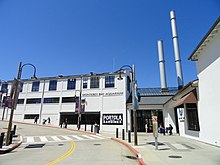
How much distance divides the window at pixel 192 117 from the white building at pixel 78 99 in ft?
41.2

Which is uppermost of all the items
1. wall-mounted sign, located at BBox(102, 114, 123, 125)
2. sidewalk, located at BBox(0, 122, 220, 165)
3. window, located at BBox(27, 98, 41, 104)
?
window, located at BBox(27, 98, 41, 104)

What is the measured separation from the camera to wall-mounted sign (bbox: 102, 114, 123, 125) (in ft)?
93.6

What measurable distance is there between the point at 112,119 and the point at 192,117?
15557 mm

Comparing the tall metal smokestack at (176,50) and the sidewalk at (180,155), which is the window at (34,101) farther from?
the tall metal smokestack at (176,50)

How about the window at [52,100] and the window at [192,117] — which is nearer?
the window at [192,117]

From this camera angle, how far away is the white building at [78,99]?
29469mm

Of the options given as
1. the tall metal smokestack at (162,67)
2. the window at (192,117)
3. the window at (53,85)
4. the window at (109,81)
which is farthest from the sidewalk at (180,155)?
the window at (53,85)

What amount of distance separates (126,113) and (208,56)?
18.4m

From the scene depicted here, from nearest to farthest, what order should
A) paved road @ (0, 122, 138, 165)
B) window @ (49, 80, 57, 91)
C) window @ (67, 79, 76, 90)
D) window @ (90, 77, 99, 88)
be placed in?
paved road @ (0, 122, 138, 165) < window @ (90, 77, 99, 88) < window @ (67, 79, 76, 90) < window @ (49, 80, 57, 91)

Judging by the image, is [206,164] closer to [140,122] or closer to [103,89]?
[140,122]

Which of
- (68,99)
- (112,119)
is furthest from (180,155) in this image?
(68,99)

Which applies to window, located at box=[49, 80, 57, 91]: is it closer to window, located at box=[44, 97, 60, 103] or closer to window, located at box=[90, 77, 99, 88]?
window, located at box=[44, 97, 60, 103]

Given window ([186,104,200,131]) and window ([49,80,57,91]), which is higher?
window ([49,80,57,91])

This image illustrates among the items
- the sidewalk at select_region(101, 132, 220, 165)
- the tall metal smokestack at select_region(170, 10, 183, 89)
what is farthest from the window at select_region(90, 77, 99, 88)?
the sidewalk at select_region(101, 132, 220, 165)
